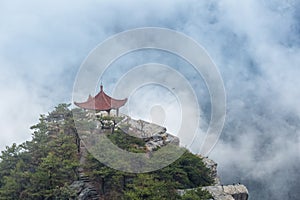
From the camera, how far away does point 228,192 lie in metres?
21.2

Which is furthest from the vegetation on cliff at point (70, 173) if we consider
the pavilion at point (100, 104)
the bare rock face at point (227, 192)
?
the pavilion at point (100, 104)

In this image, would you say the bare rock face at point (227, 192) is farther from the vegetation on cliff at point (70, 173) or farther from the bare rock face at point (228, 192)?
the vegetation on cliff at point (70, 173)

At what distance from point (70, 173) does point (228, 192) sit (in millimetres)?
8631

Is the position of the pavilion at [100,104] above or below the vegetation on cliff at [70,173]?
above

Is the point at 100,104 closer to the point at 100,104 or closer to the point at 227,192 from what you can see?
the point at 100,104

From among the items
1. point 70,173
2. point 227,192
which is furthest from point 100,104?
point 227,192

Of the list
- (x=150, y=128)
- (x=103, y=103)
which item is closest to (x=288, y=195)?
(x=150, y=128)

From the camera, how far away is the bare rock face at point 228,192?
20.3m

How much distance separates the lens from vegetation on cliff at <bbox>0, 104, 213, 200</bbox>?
19.0 m

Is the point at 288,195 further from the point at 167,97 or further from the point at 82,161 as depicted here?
the point at 82,161

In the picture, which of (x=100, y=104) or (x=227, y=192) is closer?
(x=227, y=192)

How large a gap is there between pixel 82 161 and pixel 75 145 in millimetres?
1183

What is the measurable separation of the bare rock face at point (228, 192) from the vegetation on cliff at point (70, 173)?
1.37m

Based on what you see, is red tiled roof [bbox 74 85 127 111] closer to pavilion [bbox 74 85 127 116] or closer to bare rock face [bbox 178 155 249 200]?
pavilion [bbox 74 85 127 116]
